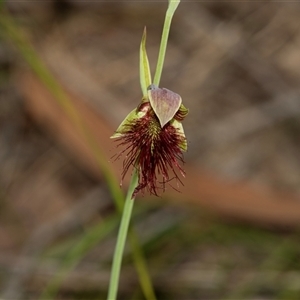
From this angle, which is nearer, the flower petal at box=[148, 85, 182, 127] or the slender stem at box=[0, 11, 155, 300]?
the flower petal at box=[148, 85, 182, 127]

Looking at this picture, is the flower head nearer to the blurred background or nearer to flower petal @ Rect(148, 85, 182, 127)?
flower petal @ Rect(148, 85, 182, 127)

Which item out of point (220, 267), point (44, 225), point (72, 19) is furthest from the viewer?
point (72, 19)

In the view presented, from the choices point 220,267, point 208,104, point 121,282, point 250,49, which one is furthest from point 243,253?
point 250,49

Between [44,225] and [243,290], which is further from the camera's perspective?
[44,225]

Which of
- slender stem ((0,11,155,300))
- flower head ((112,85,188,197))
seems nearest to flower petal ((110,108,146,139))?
flower head ((112,85,188,197))

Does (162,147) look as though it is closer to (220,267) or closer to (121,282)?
(121,282)

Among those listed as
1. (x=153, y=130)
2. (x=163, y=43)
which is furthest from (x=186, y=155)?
(x=163, y=43)

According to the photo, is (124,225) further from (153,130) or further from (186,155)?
(186,155)
